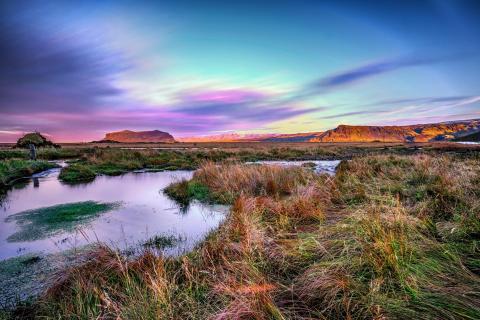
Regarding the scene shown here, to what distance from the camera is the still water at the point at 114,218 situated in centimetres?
615

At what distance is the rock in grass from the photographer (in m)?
15.8

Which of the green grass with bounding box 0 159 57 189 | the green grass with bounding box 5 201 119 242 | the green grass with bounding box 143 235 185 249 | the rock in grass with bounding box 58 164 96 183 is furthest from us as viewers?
the rock in grass with bounding box 58 164 96 183

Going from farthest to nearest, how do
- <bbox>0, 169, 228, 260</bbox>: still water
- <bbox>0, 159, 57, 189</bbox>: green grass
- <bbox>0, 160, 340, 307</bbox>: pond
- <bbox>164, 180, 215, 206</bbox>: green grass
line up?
<bbox>0, 159, 57, 189</bbox>: green grass
<bbox>164, 180, 215, 206</bbox>: green grass
<bbox>0, 169, 228, 260</bbox>: still water
<bbox>0, 160, 340, 307</bbox>: pond

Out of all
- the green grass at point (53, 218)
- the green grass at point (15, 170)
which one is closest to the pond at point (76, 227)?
the green grass at point (53, 218)

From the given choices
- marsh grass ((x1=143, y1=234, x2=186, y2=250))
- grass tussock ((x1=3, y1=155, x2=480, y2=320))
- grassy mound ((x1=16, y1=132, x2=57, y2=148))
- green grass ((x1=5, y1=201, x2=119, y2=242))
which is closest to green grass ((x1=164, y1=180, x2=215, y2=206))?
green grass ((x1=5, y1=201, x2=119, y2=242))

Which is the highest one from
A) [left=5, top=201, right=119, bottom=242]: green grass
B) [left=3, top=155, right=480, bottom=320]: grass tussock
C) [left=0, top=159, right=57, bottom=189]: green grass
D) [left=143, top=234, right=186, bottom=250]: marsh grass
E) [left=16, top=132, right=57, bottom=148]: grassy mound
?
[left=16, top=132, right=57, bottom=148]: grassy mound

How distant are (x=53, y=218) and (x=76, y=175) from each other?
→ 917 cm

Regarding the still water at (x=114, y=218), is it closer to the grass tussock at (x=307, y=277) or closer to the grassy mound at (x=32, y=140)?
the grass tussock at (x=307, y=277)

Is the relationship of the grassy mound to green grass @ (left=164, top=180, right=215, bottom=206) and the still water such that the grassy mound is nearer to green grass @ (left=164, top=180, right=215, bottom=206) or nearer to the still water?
the still water

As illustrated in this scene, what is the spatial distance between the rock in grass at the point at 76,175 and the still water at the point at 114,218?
114cm

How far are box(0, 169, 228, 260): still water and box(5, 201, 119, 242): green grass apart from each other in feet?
0.35

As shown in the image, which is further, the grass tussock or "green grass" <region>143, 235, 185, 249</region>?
"green grass" <region>143, 235, 185, 249</region>

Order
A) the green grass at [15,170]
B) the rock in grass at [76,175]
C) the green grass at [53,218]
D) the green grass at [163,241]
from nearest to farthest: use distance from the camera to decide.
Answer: the green grass at [163,241], the green grass at [53,218], the green grass at [15,170], the rock in grass at [76,175]

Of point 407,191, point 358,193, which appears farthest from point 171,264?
point 407,191
